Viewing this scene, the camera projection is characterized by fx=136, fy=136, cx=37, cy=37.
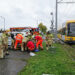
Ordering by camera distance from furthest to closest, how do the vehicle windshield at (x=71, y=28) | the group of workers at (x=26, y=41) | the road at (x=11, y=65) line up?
the vehicle windshield at (x=71, y=28) < the group of workers at (x=26, y=41) < the road at (x=11, y=65)

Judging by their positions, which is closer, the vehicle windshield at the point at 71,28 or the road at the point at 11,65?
the road at the point at 11,65

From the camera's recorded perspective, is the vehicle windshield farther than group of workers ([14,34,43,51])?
Yes

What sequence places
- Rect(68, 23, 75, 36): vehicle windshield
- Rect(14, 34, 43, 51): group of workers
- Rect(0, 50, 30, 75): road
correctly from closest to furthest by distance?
Rect(0, 50, 30, 75): road
Rect(14, 34, 43, 51): group of workers
Rect(68, 23, 75, 36): vehicle windshield

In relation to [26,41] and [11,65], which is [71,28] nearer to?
[26,41]

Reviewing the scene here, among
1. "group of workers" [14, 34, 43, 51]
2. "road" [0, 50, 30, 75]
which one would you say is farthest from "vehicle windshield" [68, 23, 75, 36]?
"road" [0, 50, 30, 75]

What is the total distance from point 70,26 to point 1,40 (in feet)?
35.2

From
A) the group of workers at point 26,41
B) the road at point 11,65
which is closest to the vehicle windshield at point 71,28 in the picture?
the group of workers at point 26,41

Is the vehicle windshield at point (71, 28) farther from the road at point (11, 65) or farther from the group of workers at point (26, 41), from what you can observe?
the road at point (11, 65)

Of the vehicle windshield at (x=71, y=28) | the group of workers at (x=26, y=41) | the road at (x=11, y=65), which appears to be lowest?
the road at (x=11, y=65)

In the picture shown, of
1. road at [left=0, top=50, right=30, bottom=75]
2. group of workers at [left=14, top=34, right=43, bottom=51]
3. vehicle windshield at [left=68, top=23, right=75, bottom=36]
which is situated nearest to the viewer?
road at [left=0, top=50, right=30, bottom=75]

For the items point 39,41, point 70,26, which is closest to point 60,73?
point 39,41

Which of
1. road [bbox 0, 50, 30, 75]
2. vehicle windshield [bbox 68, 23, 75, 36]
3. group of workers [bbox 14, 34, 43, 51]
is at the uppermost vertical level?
vehicle windshield [bbox 68, 23, 75, 36]

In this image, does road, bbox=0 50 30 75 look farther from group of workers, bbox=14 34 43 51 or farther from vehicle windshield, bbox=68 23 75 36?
vehicle windshield, bbox=68 23 75 36

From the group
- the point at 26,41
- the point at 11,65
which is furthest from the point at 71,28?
the point at 11,65
